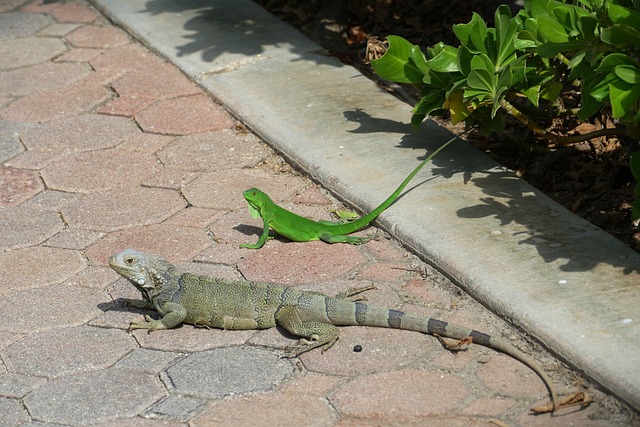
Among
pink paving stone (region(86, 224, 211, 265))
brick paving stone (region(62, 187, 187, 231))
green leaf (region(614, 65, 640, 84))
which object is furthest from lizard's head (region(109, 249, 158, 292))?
green leaf (region(614, 65, 640, 84))

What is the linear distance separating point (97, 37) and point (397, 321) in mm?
4379

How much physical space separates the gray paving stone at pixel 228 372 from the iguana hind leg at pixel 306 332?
80mm

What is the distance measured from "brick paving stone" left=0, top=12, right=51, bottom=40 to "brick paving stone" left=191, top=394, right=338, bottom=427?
190 inches

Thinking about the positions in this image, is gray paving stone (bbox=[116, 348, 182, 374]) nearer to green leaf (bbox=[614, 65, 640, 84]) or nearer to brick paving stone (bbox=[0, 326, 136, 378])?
brick paving stone (bbox=[0, 326, 136, 378])

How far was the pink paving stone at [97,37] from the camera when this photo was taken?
728 cm

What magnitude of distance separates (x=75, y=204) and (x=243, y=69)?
187cm

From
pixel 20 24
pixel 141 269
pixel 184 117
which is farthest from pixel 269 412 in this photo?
pixel 20 24

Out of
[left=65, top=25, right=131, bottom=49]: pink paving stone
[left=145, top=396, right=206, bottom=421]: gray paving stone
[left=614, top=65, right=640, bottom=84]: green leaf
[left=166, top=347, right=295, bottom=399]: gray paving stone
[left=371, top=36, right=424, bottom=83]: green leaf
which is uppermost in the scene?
[left=614, top=65, right=640, bottom=84]: green leaf

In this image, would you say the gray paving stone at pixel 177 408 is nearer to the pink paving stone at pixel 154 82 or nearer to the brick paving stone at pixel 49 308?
the brick paving stone at pixel 49 308

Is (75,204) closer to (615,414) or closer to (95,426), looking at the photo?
(95,426)

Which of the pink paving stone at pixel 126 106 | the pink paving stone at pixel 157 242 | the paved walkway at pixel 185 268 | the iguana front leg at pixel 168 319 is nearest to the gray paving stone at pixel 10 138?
the paved walkway at pixel 185 268

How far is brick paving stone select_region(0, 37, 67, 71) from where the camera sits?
701 cm

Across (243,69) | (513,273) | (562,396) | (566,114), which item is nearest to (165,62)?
(243,69)

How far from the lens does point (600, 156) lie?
5285 mm
